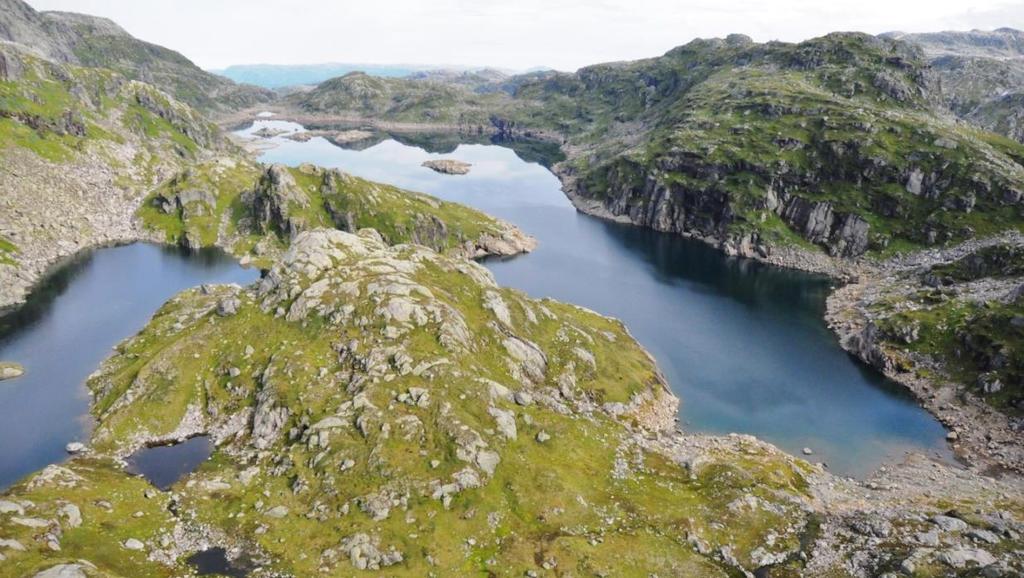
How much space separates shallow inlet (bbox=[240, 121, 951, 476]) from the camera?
277 feet

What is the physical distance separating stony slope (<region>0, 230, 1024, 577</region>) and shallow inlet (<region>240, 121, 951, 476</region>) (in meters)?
9.35

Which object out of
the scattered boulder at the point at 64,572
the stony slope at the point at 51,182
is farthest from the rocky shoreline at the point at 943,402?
the stony slope at the point at 51,182

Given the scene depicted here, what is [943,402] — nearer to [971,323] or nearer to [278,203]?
[971,323]

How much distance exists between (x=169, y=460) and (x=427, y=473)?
1245 inches

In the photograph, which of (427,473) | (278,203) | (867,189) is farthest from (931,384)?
(278,203)

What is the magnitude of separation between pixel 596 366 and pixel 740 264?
106 meters

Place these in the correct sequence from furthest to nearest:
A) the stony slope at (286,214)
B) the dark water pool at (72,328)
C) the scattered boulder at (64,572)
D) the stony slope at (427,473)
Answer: the stony slope at (286,214) → the dark water pool at (72,328) → the stony slope at (427,473) → the scattered boulder at (64,572)

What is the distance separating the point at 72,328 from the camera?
99.6 m

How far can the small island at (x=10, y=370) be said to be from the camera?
81.9 m

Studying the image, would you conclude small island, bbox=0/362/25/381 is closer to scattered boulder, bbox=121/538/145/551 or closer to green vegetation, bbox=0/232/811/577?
green vegetation, bbox=0/232/811/577

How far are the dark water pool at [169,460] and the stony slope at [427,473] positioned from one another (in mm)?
1987

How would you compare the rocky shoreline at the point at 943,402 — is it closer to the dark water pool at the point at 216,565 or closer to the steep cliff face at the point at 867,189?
the steep cliff face at the point at 867,189

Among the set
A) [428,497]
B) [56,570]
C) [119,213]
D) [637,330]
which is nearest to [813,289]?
[637,330]

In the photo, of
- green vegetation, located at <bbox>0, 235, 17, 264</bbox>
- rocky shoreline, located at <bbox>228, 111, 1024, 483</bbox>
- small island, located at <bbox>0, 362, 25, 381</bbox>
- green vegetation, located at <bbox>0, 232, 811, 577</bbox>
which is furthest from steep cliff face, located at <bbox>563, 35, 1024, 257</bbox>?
green vegetation, located at <bbox>0, 235, 17, 264</bbox>
